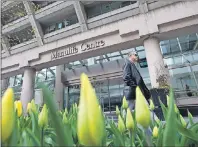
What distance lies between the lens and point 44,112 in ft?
2.44

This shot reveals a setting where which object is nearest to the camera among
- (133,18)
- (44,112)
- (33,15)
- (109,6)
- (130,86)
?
(44,112)

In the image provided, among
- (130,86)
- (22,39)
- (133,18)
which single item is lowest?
(130,86)

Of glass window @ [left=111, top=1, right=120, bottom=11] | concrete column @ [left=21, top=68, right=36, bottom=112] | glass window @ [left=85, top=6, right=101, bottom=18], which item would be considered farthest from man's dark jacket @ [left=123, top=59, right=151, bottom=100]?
concrete column @ [left=21, top=68, right=36, bottom=112]

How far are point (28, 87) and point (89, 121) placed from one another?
450 inches

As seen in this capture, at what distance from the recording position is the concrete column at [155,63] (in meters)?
7.54

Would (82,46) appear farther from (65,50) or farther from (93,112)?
(93,112)

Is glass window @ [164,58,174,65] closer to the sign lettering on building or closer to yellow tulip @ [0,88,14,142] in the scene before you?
the sign lettering on building

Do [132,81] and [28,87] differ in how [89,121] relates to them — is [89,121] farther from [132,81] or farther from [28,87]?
[28,87]

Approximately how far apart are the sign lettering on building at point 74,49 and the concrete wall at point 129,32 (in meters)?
0.11

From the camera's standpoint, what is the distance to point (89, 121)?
32 cm

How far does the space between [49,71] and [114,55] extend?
5.43m

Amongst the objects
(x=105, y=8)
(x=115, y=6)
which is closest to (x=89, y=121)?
(x=115, y=6)

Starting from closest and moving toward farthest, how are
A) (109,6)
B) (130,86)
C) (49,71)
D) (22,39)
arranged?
(130,86), (109,6), (22,39), (49,71)

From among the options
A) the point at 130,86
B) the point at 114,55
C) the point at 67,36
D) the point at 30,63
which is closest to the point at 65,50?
the point at 67,36
